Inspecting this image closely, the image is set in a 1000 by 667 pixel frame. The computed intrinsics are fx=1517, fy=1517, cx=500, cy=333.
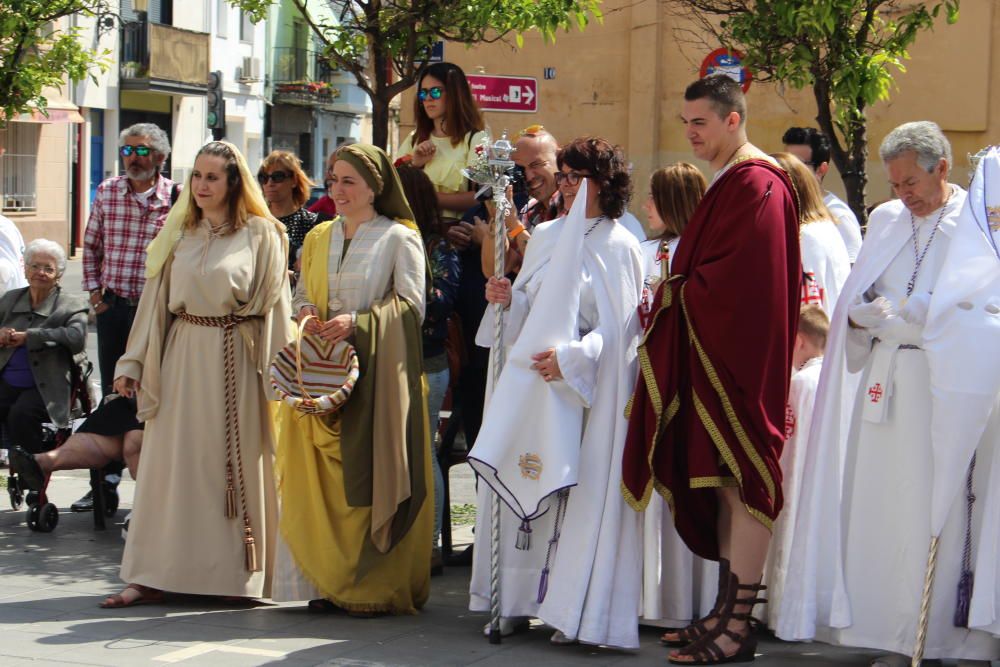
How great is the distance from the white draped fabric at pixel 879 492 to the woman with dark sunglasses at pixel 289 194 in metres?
3.22

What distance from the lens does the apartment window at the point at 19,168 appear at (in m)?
32.3

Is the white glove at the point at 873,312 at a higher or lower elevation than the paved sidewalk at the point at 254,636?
higher

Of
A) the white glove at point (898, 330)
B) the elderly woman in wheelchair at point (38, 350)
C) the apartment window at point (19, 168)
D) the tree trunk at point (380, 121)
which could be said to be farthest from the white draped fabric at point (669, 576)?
the apartment window at point (19, 168)

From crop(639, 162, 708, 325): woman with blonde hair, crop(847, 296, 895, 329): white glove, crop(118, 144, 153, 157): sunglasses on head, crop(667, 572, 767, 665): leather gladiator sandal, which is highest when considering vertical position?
crop(118, 144, 153, 157): sunglasses on head

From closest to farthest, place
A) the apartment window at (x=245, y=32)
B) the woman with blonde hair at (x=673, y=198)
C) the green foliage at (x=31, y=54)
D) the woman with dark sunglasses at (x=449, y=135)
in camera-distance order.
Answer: the woman with blonde hair at (x=673, y=198) → the woman with dark sunglasses at (x=449, y=135) → the green foliage at (x=31, y=54) → the apartment window at (x=245, y=32)

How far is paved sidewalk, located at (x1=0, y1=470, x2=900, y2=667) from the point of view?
572 cm

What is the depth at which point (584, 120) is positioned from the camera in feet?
58.5

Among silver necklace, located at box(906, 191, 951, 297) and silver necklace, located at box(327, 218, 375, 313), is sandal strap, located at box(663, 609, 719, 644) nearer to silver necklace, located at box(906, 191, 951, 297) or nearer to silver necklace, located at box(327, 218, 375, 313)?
silver necklace, located at box(906, 191, 951, 297)

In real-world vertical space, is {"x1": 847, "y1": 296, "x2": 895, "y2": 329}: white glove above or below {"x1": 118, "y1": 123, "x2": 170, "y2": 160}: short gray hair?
below

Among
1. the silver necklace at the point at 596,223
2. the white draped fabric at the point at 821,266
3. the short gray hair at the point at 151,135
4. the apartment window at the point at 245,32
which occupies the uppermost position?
the apartment window at the point at 245,32

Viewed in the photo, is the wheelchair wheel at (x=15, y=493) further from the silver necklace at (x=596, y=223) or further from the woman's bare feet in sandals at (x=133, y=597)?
the silver necklace at (x=596, y=223)

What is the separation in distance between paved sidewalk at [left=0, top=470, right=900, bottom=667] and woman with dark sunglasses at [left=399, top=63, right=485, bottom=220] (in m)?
1.92

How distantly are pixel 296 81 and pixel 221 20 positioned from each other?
194 inches

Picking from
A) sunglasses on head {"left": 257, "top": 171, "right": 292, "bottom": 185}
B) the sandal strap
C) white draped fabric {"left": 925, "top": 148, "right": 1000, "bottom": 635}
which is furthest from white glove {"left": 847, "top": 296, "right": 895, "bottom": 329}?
sunglasses on head {"left": 257, "top": 171, "right": 292, "bottom": 185}
